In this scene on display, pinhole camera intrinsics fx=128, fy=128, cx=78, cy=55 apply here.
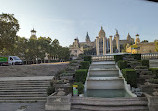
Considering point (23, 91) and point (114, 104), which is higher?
point (114, 104)

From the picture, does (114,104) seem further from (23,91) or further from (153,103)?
(23,91)

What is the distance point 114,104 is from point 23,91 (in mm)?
8209

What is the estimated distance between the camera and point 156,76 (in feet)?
43.8

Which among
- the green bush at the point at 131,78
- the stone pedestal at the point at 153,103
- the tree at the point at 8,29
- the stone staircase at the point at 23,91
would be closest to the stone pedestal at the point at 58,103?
the stone staircase at the point at 23,91

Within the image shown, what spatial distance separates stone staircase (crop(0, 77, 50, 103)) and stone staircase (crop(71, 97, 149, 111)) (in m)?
4.00

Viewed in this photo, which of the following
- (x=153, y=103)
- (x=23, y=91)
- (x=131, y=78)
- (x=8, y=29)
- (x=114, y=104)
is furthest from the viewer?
(x=8, y=29)

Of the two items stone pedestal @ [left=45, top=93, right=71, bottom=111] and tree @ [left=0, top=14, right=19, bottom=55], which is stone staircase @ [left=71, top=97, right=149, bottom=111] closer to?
stone pedestal @ [left=45, top=93, right=71, bottom=111]

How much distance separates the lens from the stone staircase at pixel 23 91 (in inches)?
413

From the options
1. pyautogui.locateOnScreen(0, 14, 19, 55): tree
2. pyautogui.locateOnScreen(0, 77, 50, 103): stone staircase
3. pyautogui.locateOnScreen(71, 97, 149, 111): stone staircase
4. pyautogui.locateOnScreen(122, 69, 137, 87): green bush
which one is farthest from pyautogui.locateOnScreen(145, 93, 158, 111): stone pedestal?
pyautogui.locateOnScreen(0, 14, 19, 55): tree

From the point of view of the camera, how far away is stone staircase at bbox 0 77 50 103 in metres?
10.5

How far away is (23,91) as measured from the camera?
1174cm

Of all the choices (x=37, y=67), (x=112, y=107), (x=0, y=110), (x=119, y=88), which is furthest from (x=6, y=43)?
(x=112, y=107)

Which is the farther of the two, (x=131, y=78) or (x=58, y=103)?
(x=131, y=78)

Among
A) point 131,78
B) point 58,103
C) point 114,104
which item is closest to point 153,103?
point 114,104
